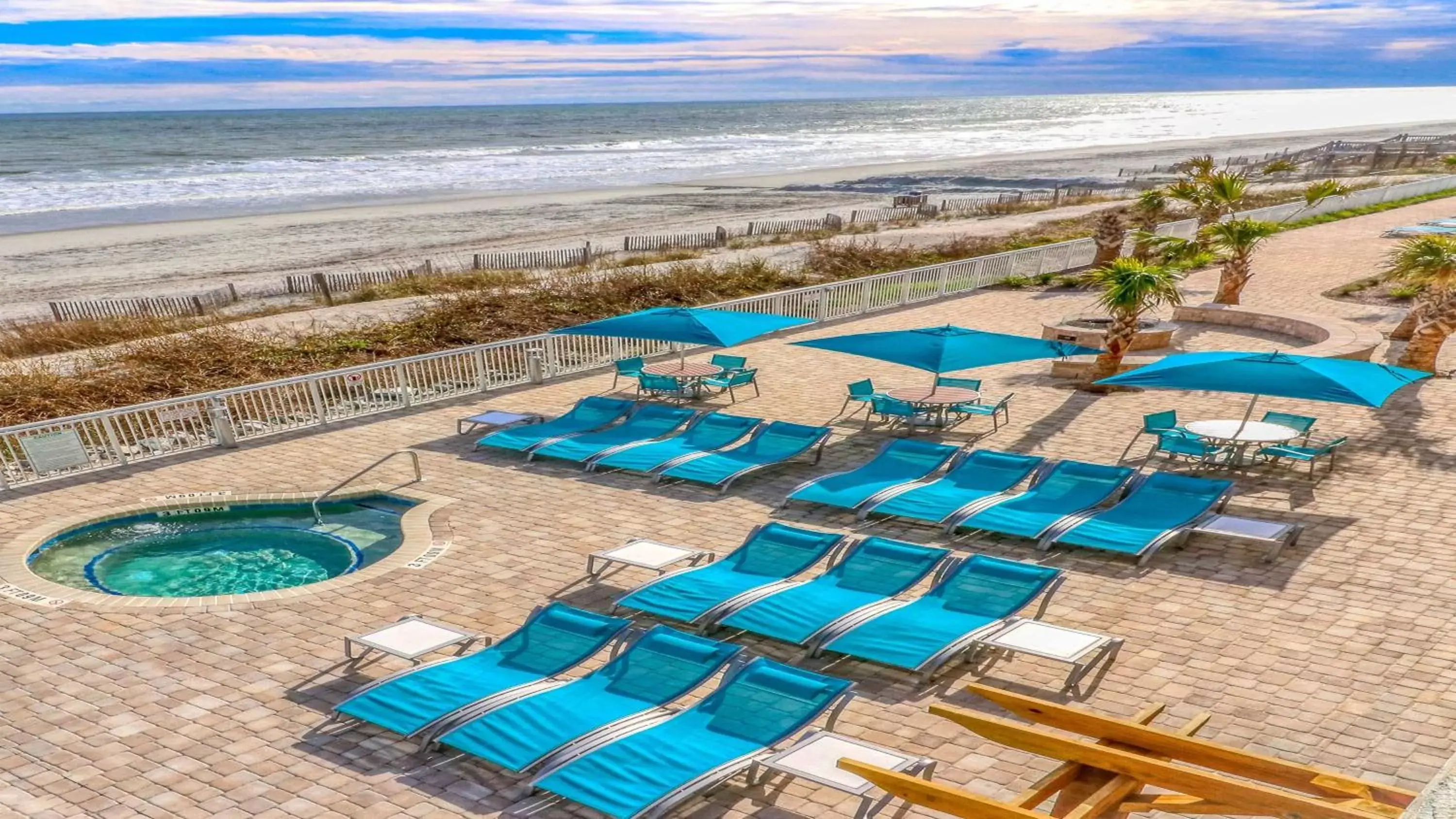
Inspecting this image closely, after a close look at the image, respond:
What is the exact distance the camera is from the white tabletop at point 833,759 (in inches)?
241

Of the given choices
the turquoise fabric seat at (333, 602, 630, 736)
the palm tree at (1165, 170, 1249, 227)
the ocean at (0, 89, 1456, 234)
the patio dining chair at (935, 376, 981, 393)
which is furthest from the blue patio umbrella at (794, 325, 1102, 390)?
the ocean at (0, 89, 1456, 234)

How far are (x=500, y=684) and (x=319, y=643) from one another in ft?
7.62

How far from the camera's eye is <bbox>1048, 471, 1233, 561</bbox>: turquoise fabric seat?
9.94 metres

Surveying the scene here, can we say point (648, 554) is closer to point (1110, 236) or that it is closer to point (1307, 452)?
point (1307, 452)

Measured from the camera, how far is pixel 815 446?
524 inches

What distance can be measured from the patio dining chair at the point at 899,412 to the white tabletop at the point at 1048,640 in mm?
6054

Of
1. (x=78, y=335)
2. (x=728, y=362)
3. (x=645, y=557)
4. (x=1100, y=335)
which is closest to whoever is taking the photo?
(x=645, y=557)

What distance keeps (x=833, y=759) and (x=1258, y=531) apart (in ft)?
18.3

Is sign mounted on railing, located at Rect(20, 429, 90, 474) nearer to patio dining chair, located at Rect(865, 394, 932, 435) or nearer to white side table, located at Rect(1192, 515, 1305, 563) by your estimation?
patio dining chair, located at Rect(865, 394, 932, 435)

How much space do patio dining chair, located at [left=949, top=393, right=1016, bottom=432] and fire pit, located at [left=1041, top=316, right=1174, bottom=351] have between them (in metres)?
3.14

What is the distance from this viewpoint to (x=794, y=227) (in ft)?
142

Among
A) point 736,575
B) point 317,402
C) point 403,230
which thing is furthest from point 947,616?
point 403,230

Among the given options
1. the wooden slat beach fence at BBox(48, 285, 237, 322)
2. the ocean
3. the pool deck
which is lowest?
the pool deck

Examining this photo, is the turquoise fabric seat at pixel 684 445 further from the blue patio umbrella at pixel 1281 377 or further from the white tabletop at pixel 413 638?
the blue patio umbrella at pixel 1281 377
